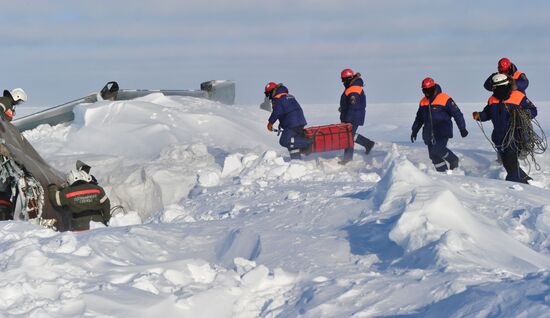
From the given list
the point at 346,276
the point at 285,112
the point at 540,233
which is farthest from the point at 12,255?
the point at 285,112

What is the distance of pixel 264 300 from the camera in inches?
218

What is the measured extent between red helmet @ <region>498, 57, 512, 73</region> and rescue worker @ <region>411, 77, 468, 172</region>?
109 cm

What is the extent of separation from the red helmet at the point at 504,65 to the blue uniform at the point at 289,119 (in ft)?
9.87

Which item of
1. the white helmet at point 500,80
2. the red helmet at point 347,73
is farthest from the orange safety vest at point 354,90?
the white helmet at point 500,80

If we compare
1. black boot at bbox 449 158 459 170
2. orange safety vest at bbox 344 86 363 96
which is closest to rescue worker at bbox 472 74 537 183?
black boot at bbox 449 158 459 170

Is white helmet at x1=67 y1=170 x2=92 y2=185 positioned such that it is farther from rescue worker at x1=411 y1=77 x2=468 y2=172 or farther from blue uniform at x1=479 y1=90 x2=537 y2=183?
blue uniform at x1=479 y1=90 x2=537 y2=183

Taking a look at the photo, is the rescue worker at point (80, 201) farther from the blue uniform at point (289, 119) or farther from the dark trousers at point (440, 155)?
the dark trousers at point (440, 155)

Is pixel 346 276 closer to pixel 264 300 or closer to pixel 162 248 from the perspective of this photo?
pixel 264 300

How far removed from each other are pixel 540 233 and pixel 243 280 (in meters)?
2.71

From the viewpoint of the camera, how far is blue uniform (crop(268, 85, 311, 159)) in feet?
41.8

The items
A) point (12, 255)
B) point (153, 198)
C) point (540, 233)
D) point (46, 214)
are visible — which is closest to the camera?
point (12, 255)

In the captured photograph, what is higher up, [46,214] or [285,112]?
[285,112]

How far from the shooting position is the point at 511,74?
41.2ft

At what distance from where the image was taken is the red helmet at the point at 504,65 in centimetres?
1240
